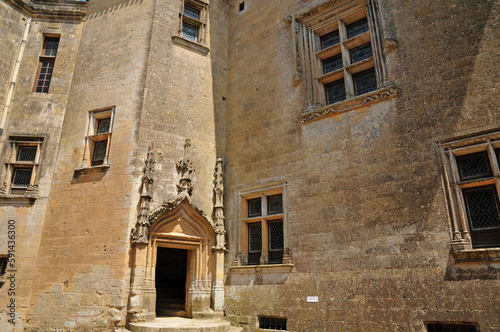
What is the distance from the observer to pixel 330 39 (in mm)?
8867

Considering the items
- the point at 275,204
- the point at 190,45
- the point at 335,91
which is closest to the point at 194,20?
the point at 190,45

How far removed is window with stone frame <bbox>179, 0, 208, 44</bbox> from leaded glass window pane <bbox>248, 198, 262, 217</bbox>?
4.67m

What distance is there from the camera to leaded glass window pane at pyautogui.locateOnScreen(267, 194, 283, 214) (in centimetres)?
830

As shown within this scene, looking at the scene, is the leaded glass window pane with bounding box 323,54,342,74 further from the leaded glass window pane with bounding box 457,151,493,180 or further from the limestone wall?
the leaded glass window pane with bounding box 457,151,493,180

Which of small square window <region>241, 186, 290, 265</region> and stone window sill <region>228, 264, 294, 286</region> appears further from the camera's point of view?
small square window <region>241, 186, 290, 265</region>

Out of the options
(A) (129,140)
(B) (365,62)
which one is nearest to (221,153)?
(A) (129,140)

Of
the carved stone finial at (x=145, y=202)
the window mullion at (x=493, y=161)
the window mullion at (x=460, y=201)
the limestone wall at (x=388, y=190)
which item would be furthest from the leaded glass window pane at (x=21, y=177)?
the window mullion at (x=493, y=161)

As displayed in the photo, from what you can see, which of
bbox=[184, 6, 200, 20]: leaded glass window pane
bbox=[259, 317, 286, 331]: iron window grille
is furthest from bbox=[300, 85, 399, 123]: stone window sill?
bbox=[184, 6, 200, 20]: leaded glass window pane

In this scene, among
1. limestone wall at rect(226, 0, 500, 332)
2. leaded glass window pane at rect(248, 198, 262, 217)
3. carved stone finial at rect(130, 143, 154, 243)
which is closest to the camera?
limestone wall at rect(226, 0, 500, 332)

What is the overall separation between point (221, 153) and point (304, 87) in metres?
2.67

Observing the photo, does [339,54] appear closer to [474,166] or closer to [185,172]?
[474,166]

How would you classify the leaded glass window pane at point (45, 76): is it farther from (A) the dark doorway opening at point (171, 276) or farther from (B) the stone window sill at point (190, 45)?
(A) the dark doorway opening at point (171, 276)

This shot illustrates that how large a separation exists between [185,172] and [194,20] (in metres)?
4.49

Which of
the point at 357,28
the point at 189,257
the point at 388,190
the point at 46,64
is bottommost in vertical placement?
the point at 189,257
